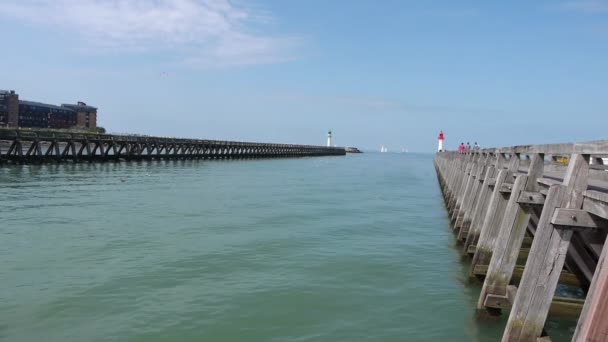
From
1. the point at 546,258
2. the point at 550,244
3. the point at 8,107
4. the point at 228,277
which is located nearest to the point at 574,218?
the point at 550,244

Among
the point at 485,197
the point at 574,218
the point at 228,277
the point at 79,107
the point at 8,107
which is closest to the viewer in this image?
the point at 574,218

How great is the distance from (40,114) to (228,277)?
156 m

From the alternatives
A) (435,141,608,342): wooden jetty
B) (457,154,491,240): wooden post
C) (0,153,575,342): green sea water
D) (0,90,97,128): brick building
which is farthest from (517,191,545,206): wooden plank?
(0,90,97,128): brick building

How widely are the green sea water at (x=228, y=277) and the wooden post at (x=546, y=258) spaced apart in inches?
68.2

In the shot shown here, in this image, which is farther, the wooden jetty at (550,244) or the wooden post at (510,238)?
the wooden post at (510,238)

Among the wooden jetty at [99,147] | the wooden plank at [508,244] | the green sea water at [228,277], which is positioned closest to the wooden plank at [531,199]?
the wooden plank at [508,244]

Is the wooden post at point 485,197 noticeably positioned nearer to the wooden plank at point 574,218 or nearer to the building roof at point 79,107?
the wooden plank at point 574,218

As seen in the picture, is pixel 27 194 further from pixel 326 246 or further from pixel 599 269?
pixel 599 269

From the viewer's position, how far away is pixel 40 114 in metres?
144

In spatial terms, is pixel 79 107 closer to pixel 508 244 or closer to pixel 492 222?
pixel 492 222

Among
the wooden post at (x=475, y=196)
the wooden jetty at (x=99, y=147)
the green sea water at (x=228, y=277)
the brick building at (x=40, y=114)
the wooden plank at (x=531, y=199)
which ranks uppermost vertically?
the wooden plank at (x=531, y=199)

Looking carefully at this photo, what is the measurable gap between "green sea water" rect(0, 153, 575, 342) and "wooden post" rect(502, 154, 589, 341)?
1733 mm

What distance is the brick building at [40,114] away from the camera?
5094 inches

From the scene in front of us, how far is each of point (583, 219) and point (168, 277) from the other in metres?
7.11
